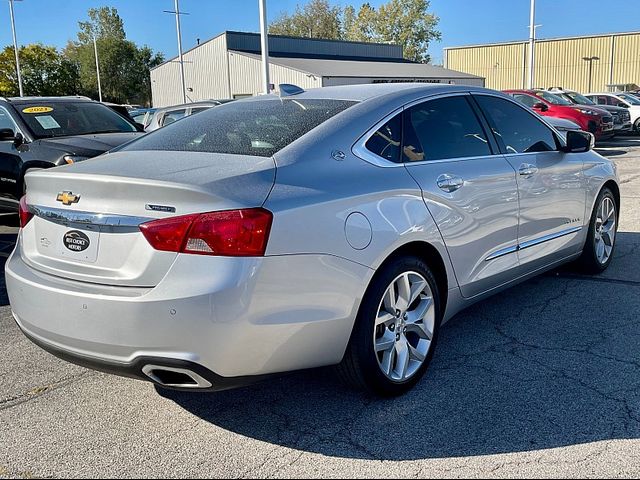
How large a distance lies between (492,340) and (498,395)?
0.79 meters

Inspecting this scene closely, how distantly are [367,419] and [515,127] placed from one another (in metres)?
2.45

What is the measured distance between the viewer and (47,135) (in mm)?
7715

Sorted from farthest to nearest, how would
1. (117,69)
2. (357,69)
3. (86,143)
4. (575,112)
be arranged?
1. (117,69)
2. (357,69)
3. (575,112)
4. (86,143)

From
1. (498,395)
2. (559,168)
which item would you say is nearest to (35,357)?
(498,395)

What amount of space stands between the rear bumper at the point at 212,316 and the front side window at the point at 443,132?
3.35ft

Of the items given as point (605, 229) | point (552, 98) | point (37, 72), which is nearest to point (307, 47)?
point (37, 72)

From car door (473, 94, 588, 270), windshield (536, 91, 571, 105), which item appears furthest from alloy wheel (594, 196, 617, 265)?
windshield (536, 91, 571, 105)

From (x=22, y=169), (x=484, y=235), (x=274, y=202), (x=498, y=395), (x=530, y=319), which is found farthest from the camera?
(x=22, y=169)

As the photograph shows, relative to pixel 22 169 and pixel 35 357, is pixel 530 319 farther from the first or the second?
pixel 22 169

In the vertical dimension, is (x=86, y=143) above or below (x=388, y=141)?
below

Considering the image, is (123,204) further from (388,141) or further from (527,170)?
(527,170)

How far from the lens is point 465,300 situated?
382 centimetres

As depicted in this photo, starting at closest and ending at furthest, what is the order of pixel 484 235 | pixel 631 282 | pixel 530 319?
pixel 484 235
pixel 530 319
pixel 631 282

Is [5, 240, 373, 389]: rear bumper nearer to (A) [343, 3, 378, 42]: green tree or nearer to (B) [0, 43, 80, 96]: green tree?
(B) [0, 43, 80, 96]: green tree
